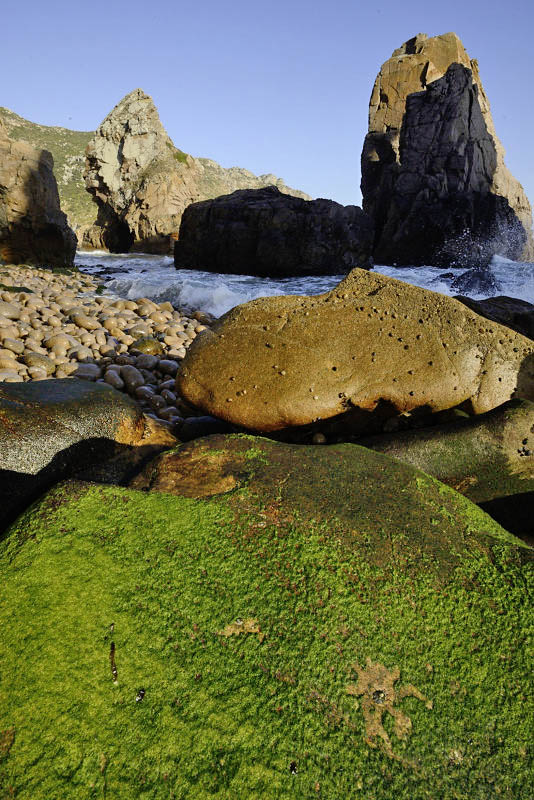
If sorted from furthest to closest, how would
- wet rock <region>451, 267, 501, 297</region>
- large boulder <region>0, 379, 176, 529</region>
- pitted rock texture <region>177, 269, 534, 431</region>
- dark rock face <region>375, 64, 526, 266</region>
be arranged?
dark rock face <region>375, 64, 526, 266</region> < wet rock <region>451, 267, 501, 297</region> < pitted rock texture <region>177, 269, 534, 431</region> < large boulder <region>0, 379, 176, 529</region>

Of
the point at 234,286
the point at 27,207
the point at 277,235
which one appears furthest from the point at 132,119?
the point at 234,286

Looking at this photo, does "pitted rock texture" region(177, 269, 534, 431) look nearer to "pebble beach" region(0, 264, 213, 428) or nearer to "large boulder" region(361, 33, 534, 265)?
"pebble beach" region(0, 264, 213, 428)

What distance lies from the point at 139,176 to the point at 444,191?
2198 cm

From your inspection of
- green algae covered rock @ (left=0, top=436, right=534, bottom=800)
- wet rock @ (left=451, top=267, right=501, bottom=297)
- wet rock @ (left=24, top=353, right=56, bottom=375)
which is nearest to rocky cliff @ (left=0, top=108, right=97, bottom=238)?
wet rock @ (left=451, top=267, right=501, bottom=297)

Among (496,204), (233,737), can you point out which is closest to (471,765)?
(233,737)

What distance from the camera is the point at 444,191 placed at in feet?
98.6

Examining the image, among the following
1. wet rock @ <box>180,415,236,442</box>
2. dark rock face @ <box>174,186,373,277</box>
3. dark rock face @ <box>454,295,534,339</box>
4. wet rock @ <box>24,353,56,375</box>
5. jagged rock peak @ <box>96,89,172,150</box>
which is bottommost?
wet rock @ <box>180,415,236,442</box>

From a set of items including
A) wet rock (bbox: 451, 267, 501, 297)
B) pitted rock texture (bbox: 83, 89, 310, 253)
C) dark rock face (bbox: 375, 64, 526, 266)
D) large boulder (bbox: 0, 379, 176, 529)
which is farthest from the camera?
pitted rock texture (bbox: 83, 89, 310, 253)

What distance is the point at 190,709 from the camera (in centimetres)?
125

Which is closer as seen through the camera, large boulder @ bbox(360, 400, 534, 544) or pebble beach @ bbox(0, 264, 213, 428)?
large boulder @ bbox(360, 400, 534, 544)

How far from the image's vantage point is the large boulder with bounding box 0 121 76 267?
14.7 metres

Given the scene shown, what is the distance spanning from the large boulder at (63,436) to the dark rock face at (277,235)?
60.8 ft

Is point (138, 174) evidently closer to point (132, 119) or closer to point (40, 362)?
point (132, 119)

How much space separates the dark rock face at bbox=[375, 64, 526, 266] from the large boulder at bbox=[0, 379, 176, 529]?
100ft
